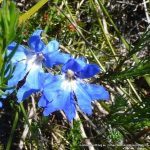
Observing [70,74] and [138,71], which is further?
[138,71]

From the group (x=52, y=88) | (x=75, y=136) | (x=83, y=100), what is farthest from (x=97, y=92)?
(x=75, y=136)

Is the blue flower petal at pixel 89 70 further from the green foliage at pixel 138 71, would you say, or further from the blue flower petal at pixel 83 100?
the green foliage at pixel 138 71

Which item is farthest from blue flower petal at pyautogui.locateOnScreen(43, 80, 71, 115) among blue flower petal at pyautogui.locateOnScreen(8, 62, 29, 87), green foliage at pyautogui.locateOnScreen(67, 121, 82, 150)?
green foliage at pyautogui.locateOnScreen(67, 121, 82, 150)

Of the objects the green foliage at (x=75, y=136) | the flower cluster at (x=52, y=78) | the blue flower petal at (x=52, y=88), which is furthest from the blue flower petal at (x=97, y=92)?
the green foliage at (x=75, y=136)

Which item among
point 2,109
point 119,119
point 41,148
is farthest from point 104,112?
point 2,109

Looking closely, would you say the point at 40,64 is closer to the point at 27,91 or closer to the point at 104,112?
the point at 27,91

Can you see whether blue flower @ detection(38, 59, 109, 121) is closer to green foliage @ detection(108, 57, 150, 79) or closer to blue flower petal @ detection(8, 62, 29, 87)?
blue flower petal @ detection(8, 62, 29, 87)

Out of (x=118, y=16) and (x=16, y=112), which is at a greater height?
(x=118, y=16)

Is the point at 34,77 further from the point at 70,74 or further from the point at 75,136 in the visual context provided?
the point at 75,136
